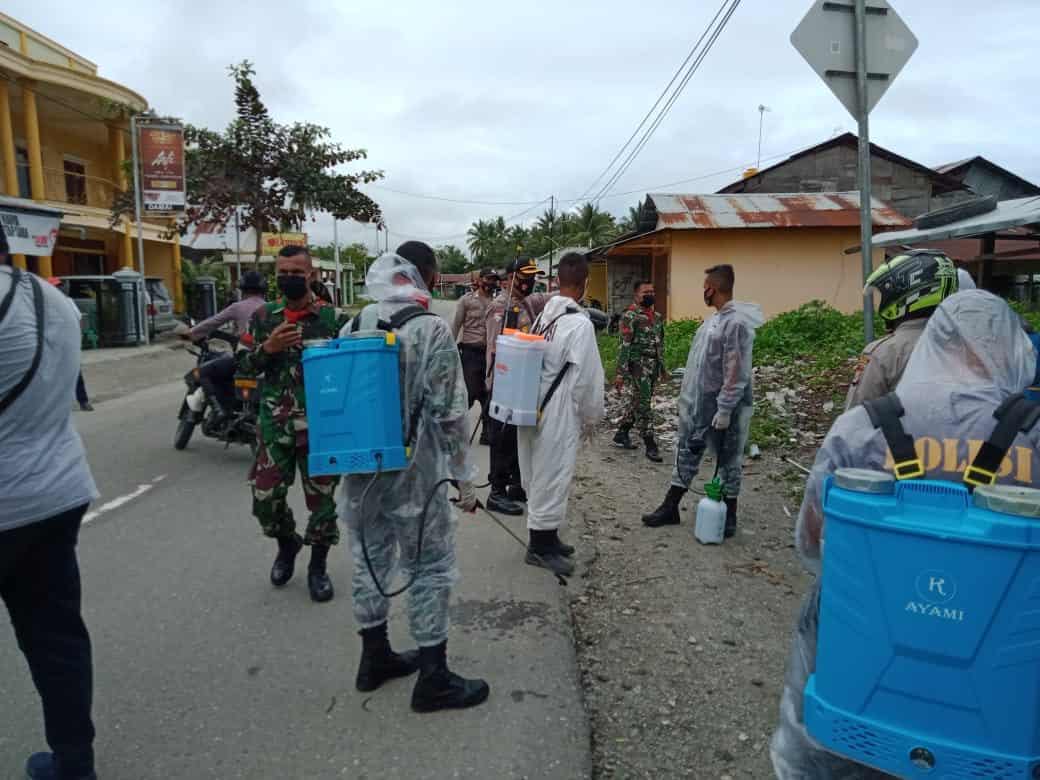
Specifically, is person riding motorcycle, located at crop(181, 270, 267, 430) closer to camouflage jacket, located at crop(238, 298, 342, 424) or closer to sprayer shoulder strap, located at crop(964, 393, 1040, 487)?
camouflage jacket, located at crop(238, 298, 342, 424)

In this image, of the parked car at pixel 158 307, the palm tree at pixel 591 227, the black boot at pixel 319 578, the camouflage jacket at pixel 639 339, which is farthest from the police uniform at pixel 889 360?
the palm tree at pixel 591 227

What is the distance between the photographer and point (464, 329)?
26.5 feet

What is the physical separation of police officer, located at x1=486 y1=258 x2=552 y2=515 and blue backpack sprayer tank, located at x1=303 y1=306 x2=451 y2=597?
234 centimetres

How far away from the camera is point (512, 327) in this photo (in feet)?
22.6

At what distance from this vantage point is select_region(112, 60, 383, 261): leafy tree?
1717 cm

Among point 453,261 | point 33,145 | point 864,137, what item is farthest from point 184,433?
point 453,261

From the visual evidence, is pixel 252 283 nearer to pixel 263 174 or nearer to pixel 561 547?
Answer: pixel 561 547

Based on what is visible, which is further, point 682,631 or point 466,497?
point 682,631

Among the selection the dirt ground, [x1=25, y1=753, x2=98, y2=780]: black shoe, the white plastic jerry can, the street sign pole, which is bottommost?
the dirt ground

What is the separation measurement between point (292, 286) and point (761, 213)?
16.5 meters

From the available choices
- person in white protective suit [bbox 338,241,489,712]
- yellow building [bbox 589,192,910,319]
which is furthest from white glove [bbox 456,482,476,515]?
yellow building [bbox 589,192,910,319]

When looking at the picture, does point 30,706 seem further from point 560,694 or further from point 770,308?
point 770,308

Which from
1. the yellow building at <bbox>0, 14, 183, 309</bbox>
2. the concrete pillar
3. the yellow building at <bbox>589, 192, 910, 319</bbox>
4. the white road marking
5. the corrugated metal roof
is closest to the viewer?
the white road marking

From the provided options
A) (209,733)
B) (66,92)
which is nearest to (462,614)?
(209,733)
